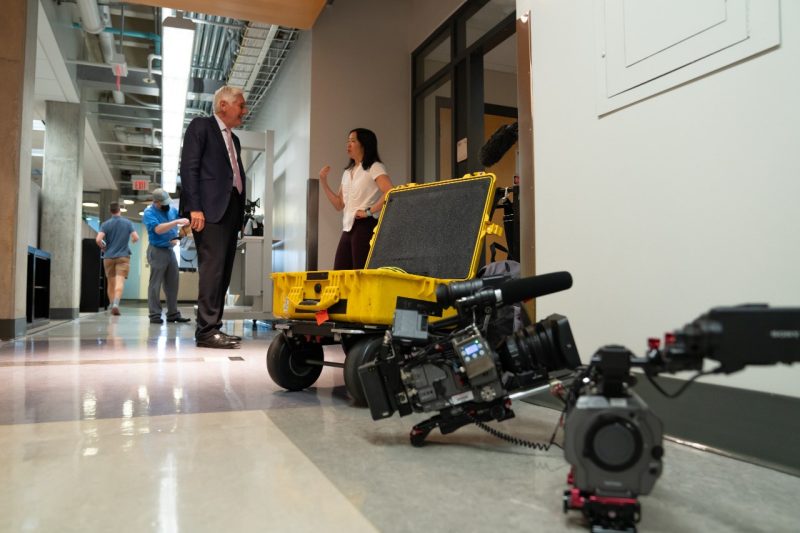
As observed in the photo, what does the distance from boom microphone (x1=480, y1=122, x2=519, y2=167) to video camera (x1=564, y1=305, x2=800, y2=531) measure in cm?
171

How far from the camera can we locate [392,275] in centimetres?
182

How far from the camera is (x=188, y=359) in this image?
3.20 m

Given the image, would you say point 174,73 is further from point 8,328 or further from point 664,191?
point 664,191

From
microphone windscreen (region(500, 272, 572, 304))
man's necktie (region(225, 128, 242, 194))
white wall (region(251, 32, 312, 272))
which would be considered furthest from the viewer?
white wall (region(251, 32, 312, 272))

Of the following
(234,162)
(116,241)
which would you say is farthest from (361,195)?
(116,241)

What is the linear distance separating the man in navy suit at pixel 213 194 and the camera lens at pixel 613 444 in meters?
3.00

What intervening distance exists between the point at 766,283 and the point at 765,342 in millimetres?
653

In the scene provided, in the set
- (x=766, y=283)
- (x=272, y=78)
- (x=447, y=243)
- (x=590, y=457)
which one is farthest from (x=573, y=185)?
(x=272, y=78)

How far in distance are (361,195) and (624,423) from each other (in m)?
2.84

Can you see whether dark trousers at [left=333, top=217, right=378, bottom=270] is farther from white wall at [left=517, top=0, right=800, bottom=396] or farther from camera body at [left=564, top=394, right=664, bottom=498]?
camera body at [left=564, top=394, right=664, bottom=498]

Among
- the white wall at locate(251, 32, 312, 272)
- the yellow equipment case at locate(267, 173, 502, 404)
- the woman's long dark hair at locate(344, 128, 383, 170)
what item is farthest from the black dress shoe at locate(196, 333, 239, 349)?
the white wall at locate(251, 32, 312, 272)

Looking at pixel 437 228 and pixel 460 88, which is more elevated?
pixel 460 88

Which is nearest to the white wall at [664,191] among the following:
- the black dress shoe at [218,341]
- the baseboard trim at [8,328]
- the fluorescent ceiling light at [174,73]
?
the black dress shoe at [218,341]

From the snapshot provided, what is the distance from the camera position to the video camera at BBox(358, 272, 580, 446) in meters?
1.25
